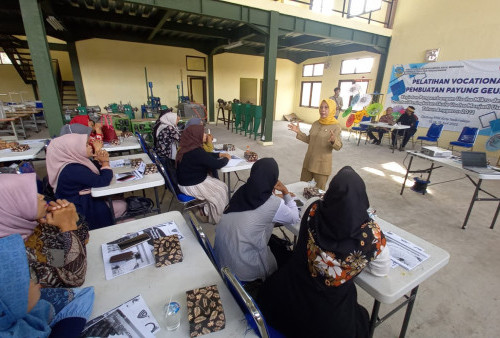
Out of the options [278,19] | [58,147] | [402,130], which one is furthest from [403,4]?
[58,147]

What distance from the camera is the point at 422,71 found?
307 inches

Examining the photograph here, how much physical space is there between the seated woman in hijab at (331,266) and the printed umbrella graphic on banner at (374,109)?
876 cm

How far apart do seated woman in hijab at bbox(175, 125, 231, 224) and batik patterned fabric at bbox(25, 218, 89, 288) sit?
156 centimetres

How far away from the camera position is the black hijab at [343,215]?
1.06 meters

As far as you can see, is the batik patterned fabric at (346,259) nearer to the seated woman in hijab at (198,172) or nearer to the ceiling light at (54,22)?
the seated woman in hijab at (198,172)

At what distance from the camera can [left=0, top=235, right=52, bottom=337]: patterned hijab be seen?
2.33ft

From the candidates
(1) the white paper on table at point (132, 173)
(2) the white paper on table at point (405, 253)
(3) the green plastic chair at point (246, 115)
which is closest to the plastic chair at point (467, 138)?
(3) the green plastic chair at point (246, 115)

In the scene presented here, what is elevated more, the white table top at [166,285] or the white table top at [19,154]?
the white table top at [19,154]

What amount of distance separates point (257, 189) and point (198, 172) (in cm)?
142

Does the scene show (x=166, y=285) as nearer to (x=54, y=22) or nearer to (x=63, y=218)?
(x=63, y=218)

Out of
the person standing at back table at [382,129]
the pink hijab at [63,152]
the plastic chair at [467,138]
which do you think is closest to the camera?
the pink hijab at [63,152]

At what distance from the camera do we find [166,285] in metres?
1.16

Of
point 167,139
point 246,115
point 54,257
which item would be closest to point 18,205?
point 54,257

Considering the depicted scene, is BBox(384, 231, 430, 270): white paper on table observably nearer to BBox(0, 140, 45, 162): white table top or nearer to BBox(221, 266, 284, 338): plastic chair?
BBox(221, 266, 284, 338): plastic chair
